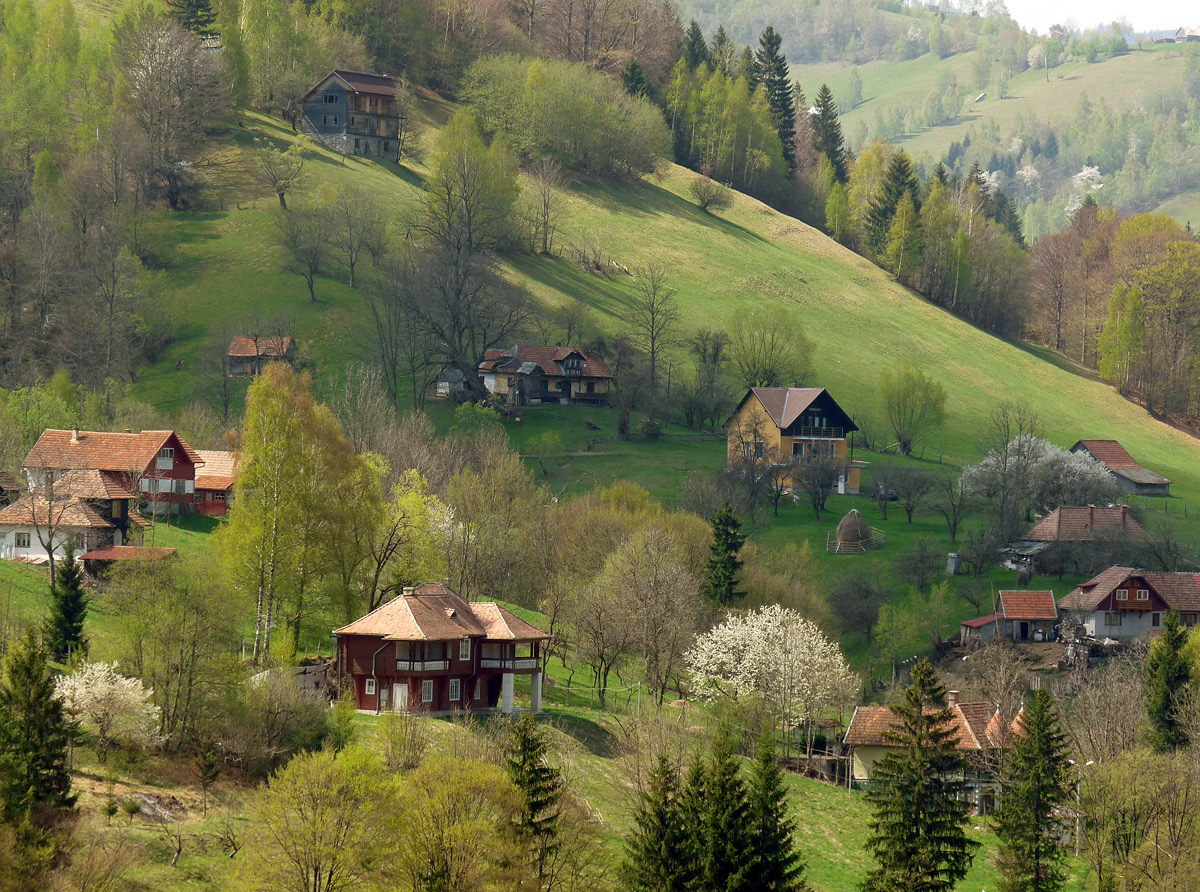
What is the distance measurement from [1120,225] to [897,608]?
300 ft

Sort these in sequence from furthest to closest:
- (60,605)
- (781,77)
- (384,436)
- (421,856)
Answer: (781,77)
(384,436)
(60,605)
(421,856)

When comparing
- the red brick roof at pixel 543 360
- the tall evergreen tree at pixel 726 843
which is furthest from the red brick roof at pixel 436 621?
the red brick roof at pixel 543 360

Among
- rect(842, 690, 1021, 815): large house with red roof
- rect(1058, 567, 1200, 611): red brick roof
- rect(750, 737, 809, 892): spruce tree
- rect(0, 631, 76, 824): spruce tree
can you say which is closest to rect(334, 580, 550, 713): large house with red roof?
rect(0, 631, 76, 824): spruce tree

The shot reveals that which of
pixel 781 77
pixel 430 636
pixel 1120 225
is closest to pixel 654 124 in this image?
pixel 781 77

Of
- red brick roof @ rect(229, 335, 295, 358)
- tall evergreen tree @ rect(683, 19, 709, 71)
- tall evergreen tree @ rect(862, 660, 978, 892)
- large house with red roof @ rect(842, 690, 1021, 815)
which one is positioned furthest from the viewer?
tall evergreen tree @ rect(683, 19, 709, 71)

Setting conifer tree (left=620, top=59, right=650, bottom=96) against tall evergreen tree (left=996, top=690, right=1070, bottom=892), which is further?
conifer tree (left=620, top=59, right=650, bottom=96)

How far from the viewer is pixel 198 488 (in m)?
69.7

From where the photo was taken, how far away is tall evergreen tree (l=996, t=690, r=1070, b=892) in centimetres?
4575

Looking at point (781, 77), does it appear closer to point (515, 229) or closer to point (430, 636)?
point (515, 229)

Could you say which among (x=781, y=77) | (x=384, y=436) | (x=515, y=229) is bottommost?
(x=384, y=436)

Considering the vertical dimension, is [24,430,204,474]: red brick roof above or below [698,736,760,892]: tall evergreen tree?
above

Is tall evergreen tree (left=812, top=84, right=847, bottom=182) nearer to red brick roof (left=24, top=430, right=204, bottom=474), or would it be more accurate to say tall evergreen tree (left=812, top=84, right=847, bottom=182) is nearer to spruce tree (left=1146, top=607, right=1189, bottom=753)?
spruce tree (left=1146, top=607, right=1189, bottom=753)

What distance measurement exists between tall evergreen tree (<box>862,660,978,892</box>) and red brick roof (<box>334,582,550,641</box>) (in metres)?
14.1

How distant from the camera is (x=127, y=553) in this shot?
55.4 m
